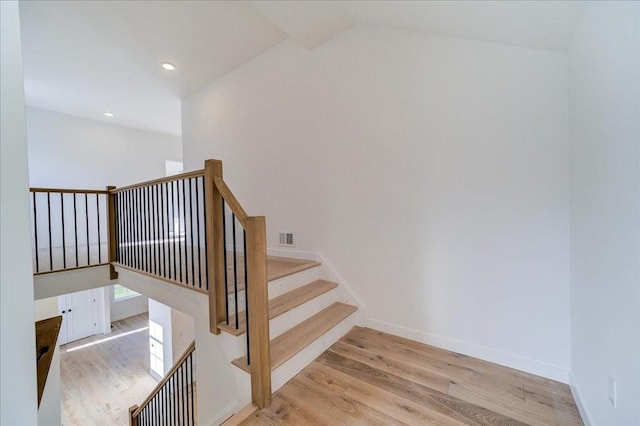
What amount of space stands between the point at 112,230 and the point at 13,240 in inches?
130

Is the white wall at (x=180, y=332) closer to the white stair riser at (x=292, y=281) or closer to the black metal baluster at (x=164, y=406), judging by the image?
the black metal baluster at (x=164, y=406)

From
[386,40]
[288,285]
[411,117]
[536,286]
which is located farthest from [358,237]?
[386,40]

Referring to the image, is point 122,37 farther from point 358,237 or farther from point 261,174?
point 358,237

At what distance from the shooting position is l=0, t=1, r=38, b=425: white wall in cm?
68

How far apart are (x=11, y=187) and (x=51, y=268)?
3492 mm

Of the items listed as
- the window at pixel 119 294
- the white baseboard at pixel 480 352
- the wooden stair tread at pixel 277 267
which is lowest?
the window at pixel 119 294

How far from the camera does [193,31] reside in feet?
9.24

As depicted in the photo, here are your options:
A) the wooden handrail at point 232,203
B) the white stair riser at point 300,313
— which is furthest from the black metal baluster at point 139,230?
the white stair riser at point 300,313

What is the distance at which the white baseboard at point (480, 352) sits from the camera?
1.79 metres

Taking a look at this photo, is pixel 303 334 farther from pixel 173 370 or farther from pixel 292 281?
pixel 173 370

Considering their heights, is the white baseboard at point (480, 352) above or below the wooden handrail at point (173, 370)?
above

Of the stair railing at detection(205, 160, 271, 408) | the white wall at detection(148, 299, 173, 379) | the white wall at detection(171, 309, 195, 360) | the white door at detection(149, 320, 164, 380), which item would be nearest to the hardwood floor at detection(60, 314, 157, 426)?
the white door at detection(149, 320, 164, 380)

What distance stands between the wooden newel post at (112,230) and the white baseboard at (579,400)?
181 inches

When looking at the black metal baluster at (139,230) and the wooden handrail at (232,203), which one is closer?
the wooden handrail at (232,203)
